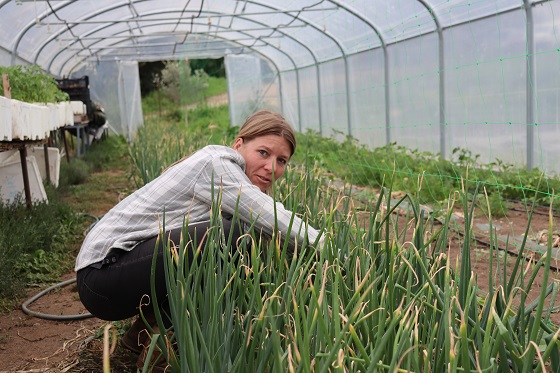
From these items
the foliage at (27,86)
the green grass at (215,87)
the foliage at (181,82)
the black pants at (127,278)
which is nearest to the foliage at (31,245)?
the foliage at (27,86)

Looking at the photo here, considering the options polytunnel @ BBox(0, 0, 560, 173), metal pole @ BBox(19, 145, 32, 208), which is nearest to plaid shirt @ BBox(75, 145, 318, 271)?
metal pole @ BBox(19, 145, 32, 208)

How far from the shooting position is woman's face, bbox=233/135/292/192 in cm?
187

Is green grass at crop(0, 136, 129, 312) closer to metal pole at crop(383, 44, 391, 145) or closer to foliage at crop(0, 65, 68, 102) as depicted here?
foliage at crop(0, 65, 68, 102)

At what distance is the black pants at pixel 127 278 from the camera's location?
69.7 inches

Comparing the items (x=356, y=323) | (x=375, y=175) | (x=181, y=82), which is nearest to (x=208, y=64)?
(x=181, y=82)

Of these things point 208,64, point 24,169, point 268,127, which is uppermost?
point 208,64

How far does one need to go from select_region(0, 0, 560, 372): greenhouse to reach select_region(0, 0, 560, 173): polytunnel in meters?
0.03

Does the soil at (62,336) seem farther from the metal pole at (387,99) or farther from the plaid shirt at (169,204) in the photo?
the metal pole at (387,99)

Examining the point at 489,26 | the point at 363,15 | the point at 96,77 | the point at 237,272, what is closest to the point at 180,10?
the point at 363,15

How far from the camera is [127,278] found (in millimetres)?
1787

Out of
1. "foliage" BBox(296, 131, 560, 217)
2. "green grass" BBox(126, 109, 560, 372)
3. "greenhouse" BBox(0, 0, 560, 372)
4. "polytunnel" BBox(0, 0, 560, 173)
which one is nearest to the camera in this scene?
"green grass" BBox(126, 109, 560, 372)

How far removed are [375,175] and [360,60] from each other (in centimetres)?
313

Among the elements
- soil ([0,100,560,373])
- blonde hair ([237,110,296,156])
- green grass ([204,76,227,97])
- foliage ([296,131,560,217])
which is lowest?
soil ([0,100,560,373])

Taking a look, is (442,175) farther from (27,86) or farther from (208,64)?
(208,64)
